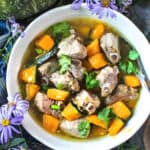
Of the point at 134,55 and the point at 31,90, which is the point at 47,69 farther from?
the point at 134,55

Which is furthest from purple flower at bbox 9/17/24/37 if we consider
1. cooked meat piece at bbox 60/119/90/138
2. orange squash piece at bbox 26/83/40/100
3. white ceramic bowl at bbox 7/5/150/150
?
cooked meat piece at bbox 60/119/90/138

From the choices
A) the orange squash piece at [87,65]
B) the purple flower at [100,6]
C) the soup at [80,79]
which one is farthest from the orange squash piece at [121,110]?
the purple flower at [100,6]

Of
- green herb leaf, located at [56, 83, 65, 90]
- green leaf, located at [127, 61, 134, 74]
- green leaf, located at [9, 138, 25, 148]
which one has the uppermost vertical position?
green leaf, located at [127, 61, 134, 74]

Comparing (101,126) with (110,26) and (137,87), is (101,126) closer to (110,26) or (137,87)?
(137,87)

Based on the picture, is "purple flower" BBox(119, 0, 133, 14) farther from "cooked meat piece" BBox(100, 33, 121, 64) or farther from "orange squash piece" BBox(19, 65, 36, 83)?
"orange squash piece" BBox(19, 65, 36, 83)

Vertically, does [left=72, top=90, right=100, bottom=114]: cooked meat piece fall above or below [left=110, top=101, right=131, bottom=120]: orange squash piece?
above

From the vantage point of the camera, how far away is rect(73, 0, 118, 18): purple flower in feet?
4.15

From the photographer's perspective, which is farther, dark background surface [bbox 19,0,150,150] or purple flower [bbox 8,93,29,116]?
dark background surface [bbox 19,0,150,150]

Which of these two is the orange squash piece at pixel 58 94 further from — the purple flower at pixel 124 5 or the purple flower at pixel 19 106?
the purple flower at pixel 124 5

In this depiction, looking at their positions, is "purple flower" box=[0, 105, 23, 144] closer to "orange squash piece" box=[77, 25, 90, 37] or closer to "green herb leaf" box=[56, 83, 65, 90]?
"green herb leaf" box=[56, 83, 65, 90]

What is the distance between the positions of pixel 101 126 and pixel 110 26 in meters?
0.24

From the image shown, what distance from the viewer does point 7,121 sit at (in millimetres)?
1224

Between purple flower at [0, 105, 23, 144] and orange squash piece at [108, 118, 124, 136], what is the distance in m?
0.22

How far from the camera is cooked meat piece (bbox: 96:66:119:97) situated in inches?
51.9
